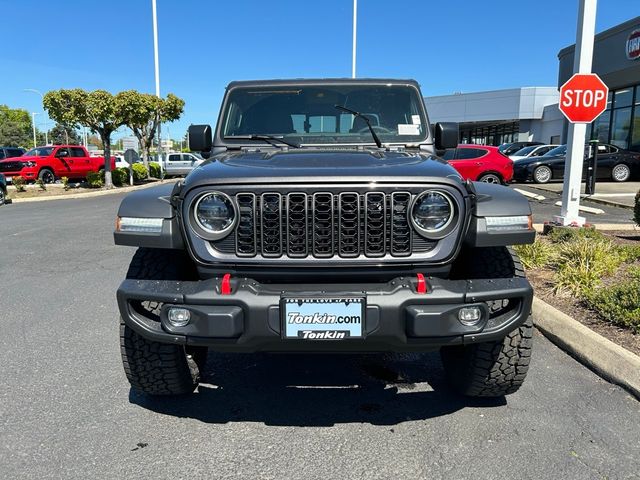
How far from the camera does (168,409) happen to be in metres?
3.18

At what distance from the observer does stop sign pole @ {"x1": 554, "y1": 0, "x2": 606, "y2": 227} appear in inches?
319

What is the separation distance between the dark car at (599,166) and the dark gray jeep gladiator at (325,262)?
18.0 m

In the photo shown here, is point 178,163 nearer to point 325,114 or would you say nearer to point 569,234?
point 569,234

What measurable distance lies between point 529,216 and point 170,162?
33991 mm

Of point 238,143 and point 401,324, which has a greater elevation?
point 238,143

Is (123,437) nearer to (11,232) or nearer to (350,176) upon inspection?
(350,176)

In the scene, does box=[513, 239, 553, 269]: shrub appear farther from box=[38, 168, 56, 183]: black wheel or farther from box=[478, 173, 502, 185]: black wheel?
box=[38, 168, 56, 183]: black wheel

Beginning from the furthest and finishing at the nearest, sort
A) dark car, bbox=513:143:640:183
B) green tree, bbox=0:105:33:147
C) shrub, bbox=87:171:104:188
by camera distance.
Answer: green tree, bbox=0:105:33:147
shrub, bbox=87:171:104:188
dark car, bbox=513:143:640:183

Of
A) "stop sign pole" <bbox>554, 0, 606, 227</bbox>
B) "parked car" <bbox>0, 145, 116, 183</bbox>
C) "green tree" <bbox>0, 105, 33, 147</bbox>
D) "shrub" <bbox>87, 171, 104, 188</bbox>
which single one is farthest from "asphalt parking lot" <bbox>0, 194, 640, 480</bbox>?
"green tree" <bbox>0, 105, 33, 147</bbox>

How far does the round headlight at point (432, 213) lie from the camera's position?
2602 millimetres

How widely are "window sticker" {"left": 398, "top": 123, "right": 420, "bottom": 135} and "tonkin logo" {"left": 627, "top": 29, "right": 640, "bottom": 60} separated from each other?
19502 mm

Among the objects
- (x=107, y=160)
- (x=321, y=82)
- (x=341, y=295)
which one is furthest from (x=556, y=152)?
(x=341, y=295)

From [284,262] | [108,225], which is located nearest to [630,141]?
[108,225]

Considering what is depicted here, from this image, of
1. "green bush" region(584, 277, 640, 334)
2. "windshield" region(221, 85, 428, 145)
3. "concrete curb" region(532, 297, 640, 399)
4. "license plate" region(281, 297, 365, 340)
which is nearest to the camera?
"license plate" region(281, 297, 365, 340)
